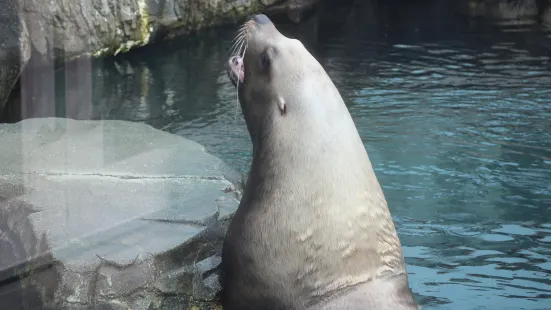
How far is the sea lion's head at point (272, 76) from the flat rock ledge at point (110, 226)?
1.82 ft

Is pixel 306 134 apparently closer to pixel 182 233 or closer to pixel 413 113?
pixel 182 233

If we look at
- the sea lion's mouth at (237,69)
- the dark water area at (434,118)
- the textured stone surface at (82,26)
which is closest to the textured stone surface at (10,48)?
the textured stone surface at (82,26)

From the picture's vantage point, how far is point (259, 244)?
3.44 m

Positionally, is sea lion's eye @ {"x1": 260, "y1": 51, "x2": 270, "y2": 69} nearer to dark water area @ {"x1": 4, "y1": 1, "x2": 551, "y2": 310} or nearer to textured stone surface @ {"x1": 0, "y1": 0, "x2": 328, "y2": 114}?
dark water area @ {"x1": 4, "y1": 1, "x2": 551, "y2": 310}

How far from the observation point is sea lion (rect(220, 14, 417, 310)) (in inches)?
134

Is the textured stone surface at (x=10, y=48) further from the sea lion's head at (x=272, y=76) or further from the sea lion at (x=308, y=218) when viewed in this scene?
the sea lion at (x=308, y=218)

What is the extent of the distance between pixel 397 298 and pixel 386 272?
139 millimetres

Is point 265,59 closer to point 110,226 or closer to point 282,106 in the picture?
point 282,106

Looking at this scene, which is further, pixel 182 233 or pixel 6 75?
pixel 6 75

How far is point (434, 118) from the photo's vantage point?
750 centimetres

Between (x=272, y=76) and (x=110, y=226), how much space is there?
1.02 m

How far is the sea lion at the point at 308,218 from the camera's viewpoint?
3.39 m

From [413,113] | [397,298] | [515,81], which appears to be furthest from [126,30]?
[397,298]

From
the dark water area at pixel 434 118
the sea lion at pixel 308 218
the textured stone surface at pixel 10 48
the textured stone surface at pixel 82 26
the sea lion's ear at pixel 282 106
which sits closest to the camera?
the sea lion at pixel 308 218
